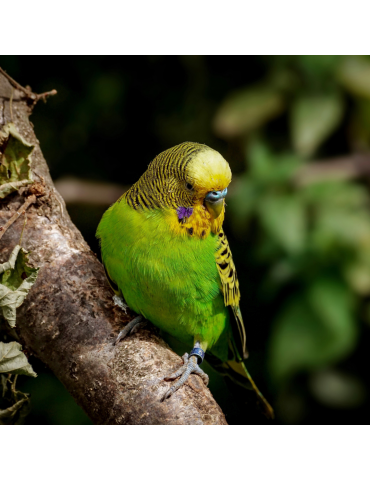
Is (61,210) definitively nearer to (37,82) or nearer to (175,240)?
(175,240)

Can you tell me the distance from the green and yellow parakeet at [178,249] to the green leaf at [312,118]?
3.21ft

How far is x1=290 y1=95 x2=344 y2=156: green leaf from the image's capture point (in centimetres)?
229

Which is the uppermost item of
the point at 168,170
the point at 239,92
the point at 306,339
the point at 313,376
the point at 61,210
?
the point at 239,92

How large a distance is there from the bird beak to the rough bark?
0.40 m

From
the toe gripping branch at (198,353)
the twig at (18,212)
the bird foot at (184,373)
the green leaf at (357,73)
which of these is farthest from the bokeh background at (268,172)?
the bird foot at (184,373)

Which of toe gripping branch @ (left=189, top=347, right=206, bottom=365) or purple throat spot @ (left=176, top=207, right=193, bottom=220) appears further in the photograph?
toe gripping branch @ (left=189, top=347, right=206, bottom=365)

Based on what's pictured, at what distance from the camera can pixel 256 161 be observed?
7.84 feet

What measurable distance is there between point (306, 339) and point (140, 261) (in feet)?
3.95

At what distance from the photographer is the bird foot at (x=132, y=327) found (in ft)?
4.52

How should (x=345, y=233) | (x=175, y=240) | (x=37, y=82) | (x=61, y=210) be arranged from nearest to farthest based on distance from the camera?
(x=175, y=240) < (x=61, y=210) < (x=345, y=233) < (x=37, y=82)

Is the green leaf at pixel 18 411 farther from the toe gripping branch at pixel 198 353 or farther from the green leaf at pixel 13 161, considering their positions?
the green leaf at pixel 13 161

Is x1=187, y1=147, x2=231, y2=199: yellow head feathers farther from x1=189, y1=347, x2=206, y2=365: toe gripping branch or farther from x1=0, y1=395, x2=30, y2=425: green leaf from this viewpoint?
x1=0, y1=395, x2=30, y2=425: green leaf

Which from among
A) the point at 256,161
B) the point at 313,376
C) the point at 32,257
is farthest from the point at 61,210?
the point at 313,376

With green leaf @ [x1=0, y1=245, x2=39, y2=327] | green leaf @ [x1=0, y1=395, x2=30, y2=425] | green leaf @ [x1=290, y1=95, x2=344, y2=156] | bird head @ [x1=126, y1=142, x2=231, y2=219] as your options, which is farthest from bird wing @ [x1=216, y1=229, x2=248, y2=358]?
green leaf @ [x1=290, y1=95, x2=344, y2=156]
